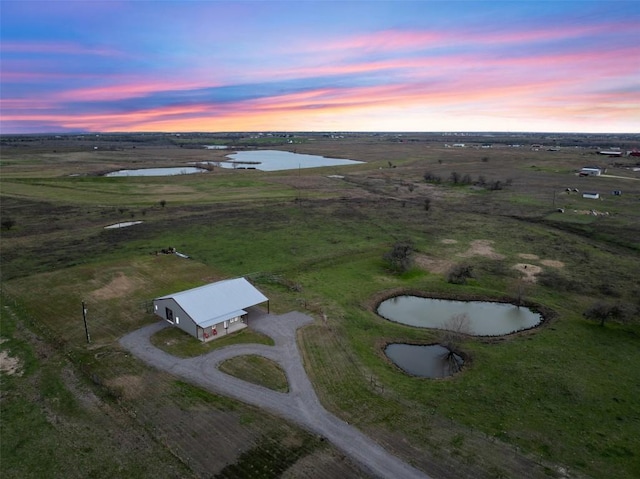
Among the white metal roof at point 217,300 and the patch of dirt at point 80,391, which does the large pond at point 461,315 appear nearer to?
the white metal roof at point 217,300

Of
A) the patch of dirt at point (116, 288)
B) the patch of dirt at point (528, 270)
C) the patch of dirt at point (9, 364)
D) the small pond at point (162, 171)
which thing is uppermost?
the patch of dirt at point (528, 270)

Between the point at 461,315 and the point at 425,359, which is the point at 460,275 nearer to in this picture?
the point at 461,315

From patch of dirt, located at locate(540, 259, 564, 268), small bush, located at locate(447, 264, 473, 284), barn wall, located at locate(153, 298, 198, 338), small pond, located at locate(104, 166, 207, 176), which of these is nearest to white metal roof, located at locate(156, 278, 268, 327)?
barn wall, located at locate(153, 298, 198, 338)

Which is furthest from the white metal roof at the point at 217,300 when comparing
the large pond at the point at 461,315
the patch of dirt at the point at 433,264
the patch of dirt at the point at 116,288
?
the patch of dirt at the point at 433,264

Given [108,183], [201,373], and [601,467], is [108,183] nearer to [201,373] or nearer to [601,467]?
[201,373]

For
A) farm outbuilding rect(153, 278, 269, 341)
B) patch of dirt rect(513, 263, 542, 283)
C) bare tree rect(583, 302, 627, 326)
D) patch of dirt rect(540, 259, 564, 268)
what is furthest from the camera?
patch of dirt rect(540, 259, 564, 268)

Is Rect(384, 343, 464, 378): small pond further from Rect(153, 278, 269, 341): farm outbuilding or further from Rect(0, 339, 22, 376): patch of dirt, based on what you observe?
Rect(0, 339, 22, 376): patch of dirt

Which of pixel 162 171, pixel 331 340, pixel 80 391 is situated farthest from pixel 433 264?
pixel 162 171

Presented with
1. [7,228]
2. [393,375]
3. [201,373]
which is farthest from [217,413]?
[7,228]
